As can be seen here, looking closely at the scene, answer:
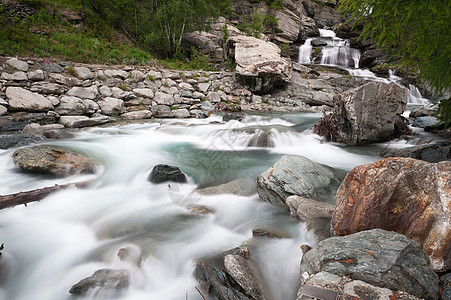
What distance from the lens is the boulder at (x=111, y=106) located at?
393 inches

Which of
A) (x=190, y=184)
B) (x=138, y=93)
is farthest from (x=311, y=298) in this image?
(x=138, y=93)

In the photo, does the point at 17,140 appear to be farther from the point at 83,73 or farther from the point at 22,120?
the point at 83,73

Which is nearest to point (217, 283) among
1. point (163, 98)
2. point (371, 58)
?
point (163, 98)

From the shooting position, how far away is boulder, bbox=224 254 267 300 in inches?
78.4

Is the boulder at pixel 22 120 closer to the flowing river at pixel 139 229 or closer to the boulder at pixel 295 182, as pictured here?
the flowing river at pixel 139 229

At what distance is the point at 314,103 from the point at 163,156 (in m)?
11.7

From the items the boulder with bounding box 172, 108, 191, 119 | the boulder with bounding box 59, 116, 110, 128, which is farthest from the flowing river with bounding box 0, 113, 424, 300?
the boulder with bounding box 172, 108, 191, 119

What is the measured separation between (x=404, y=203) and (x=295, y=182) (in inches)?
60.8

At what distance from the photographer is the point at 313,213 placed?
9.61ft

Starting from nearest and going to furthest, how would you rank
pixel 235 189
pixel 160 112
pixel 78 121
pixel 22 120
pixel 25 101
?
1. pixel 235 189
2. pixel 22 120
3. pixel 25 101
4. pixel 78 121
5. pixel 160 112

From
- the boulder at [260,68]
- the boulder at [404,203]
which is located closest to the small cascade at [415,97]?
the boulder at [260,68]

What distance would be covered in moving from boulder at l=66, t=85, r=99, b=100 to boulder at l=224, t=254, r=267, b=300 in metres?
10.4

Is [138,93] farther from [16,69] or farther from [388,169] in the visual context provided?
[388,169]

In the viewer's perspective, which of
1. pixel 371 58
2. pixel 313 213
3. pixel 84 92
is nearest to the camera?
pixel 313 213
